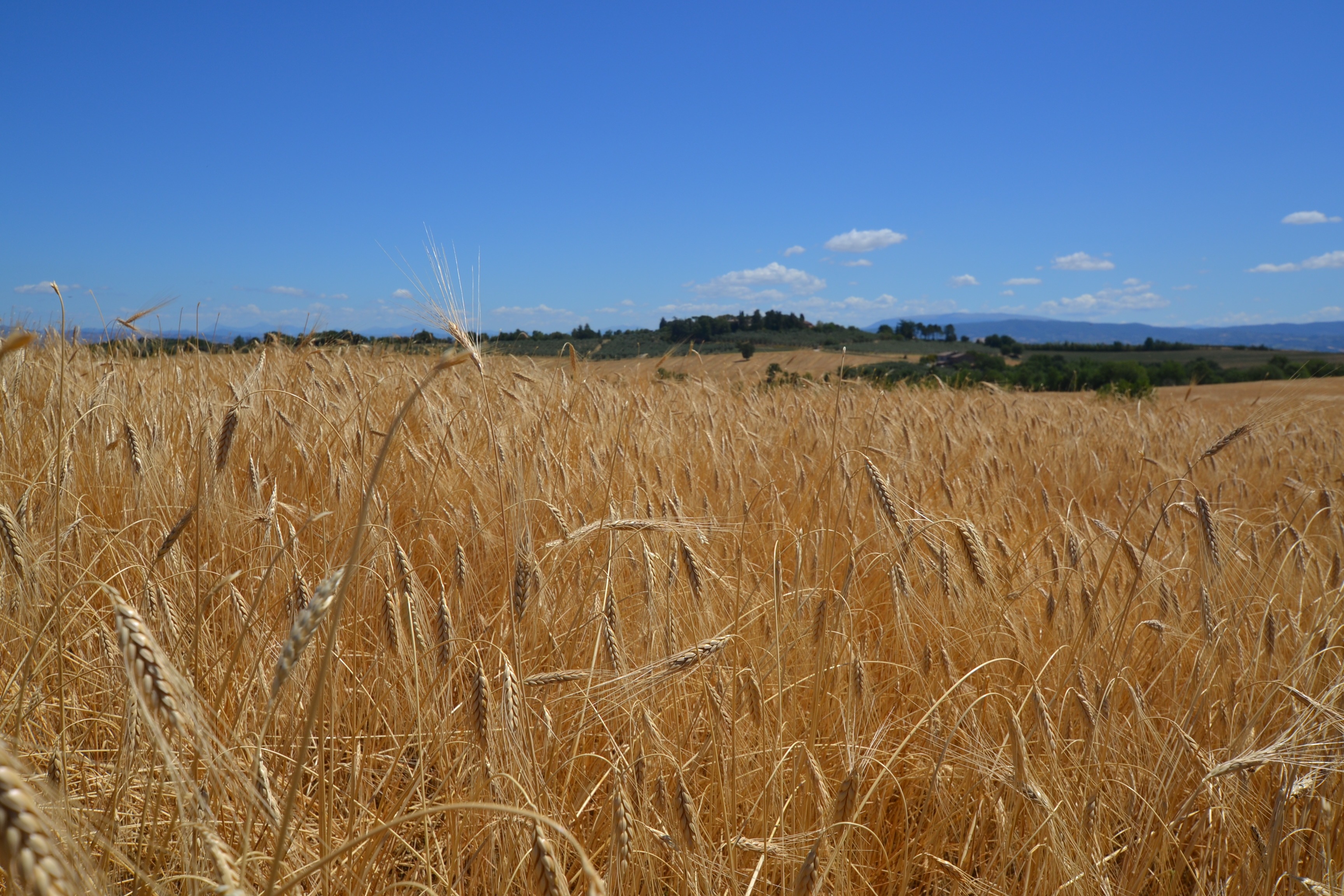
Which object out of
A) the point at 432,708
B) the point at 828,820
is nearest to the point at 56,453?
the point at 432,708

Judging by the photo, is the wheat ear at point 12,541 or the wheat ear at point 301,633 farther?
the wheat ear at point 12,541

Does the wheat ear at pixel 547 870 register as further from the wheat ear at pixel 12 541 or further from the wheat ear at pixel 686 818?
the wheat ear at pixel 12 541

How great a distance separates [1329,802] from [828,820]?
2.87 ft

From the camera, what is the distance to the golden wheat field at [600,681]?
955mm

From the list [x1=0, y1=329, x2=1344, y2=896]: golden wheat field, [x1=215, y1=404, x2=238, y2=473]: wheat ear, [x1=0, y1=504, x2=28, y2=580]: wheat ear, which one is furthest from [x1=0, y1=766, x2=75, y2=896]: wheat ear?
[x1=215, y1=404, x2=238, y2=473]: wheat ear

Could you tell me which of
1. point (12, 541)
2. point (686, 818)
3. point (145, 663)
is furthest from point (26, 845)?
point (12, 541)

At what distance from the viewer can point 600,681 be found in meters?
1.36

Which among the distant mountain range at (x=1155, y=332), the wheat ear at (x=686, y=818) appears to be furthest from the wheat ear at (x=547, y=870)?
the distant mountain range at (x=1155, y=332)

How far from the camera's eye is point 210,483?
5.15 ft

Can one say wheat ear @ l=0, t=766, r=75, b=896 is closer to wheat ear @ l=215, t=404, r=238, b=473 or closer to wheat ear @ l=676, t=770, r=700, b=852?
wheat ear @ l=676, t=770, r=700, b=852

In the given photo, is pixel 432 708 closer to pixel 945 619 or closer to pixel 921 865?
pixel 921 865

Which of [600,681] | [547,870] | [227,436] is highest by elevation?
[227,436]

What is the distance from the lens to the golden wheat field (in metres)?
0.95

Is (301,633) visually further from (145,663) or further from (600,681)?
(600,681)
